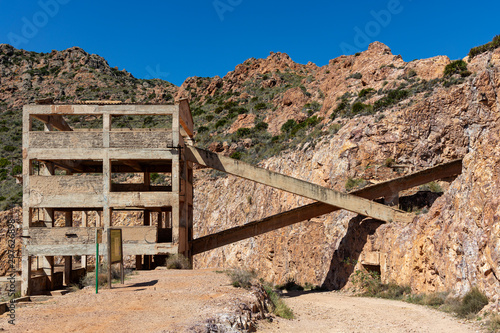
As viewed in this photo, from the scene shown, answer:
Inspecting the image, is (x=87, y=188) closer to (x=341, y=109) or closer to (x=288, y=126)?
(x=341, y=109)

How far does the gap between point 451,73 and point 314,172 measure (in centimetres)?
1167

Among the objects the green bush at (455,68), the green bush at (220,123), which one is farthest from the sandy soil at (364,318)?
the green bush at (220,123)

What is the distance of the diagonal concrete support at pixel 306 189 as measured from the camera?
21.3 meters

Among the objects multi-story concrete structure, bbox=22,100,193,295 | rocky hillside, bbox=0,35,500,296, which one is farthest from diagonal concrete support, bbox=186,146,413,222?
multi-story concrete structure, bbox=22,100,193,295

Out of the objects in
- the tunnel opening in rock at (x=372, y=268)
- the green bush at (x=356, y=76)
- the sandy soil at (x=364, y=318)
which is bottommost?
the sandy soil at (x=364, y=318)

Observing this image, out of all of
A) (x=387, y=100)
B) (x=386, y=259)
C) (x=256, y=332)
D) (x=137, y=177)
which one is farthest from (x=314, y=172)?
(x=137, y=177)

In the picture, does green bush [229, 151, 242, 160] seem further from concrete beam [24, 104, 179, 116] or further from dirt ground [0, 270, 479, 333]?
dirt ground [0, 270, 479, 333]

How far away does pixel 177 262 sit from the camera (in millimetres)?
21109

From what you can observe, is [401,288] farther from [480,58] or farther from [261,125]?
[261,125]

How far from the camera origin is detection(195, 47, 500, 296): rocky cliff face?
1436 centimetres

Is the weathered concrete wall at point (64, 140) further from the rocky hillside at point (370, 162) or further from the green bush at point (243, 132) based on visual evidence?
the green bush at point (243, 132)

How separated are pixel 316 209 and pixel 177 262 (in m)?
7.54

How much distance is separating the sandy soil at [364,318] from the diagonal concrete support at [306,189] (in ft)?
15.8

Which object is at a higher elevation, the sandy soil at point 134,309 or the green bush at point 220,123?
the green bush at point 220,123
